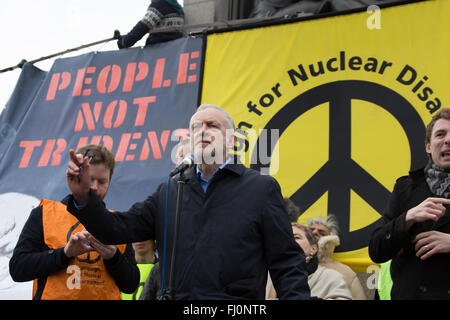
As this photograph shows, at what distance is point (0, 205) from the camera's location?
6.78 meters

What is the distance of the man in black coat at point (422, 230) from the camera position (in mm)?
2488

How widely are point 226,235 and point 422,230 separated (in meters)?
0.95

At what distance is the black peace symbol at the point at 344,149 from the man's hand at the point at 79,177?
3.16 meters

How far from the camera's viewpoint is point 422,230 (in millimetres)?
2637

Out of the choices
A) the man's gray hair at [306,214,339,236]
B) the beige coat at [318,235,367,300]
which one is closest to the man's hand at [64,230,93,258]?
the beige coat at [318,235,367,300]

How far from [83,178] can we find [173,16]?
17.8 feet

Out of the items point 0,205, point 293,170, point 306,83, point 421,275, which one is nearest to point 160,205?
point 421,275

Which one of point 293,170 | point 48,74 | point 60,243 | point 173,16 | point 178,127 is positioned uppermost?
point 173,16

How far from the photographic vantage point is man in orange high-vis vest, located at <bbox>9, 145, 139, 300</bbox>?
9.14 ft

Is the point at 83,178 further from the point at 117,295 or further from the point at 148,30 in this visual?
the point at 148,30

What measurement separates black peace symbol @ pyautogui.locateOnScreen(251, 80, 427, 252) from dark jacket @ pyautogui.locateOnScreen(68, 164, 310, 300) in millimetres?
2777

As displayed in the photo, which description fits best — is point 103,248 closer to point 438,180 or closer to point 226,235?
point 226,235

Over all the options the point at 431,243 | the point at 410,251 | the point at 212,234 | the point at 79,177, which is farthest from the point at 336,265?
the point at 79,177

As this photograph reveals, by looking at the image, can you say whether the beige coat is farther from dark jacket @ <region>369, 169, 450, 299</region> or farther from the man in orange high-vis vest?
the man in orange high-vis vest
